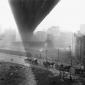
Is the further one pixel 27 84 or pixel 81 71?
pixel 81 71

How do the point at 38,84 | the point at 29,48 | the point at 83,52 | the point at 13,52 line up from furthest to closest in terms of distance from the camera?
the point at 13,52 → the point at 29,48 → the point at 83,52 → the point at 38,84

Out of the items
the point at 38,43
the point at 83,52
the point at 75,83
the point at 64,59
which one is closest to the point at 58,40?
the point at 38,43

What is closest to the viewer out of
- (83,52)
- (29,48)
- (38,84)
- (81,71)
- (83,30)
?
(38,84)

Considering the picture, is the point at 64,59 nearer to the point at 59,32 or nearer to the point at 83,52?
the point at 83,52

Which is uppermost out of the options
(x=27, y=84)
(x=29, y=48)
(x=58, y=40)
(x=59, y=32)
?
(x=59, y=32)

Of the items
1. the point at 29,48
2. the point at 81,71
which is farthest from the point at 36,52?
the point at 81,71

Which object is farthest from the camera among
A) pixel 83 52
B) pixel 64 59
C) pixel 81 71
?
pixel 64 59

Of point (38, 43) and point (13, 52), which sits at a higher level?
point (38, 43)

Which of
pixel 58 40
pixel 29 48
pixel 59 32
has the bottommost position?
pixel 29 48

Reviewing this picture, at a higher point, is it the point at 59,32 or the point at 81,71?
the point at 59,32

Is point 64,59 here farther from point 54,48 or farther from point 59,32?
point 59,32
